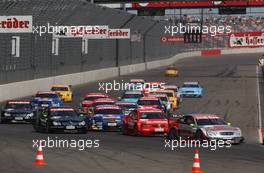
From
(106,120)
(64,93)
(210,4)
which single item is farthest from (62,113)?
(210,4)

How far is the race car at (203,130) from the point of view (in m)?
26.8

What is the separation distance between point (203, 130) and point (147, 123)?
4872mm

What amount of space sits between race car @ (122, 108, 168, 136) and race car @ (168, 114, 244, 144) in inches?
96.9

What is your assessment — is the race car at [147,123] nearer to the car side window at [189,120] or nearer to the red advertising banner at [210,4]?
the car side window at [189,120]

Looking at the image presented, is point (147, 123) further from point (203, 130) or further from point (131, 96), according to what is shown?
point (131, 96)

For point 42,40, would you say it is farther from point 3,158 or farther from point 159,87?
point 3,158

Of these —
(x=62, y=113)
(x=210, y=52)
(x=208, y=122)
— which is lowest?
(x=208, y=122)

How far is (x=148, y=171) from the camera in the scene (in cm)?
1909

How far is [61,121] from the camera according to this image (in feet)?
104

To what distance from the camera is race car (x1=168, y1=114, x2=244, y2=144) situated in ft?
87.9

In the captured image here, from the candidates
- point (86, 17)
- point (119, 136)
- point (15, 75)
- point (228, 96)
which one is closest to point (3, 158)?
point (119, 136)

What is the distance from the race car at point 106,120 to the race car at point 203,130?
5569mm

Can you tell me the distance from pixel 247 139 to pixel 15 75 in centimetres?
2942

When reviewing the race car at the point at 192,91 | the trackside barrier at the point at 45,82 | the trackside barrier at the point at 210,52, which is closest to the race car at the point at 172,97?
the race car at the point at 192,91
